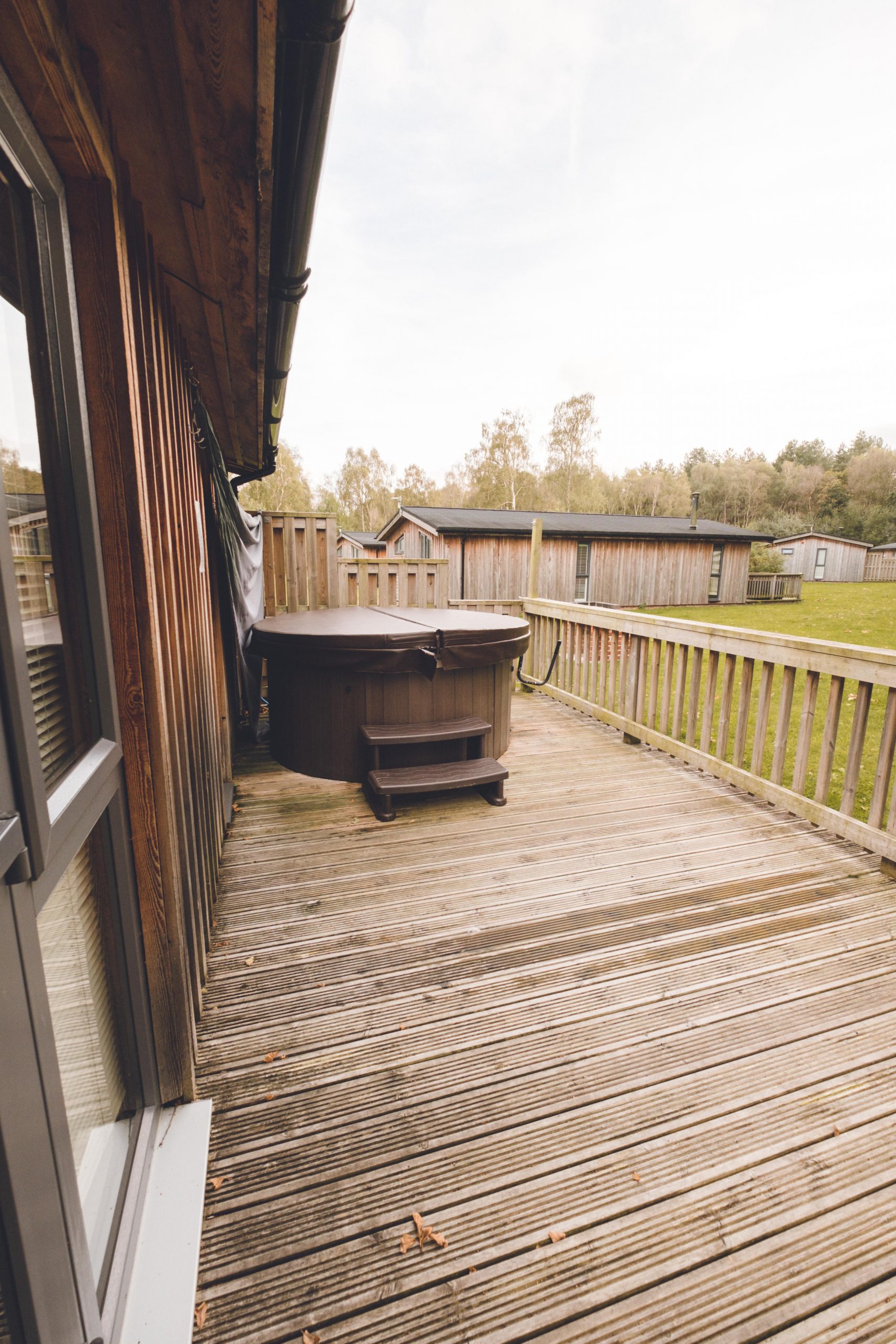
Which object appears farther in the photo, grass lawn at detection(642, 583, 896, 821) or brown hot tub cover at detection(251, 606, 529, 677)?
grass lawn at detection(642, 583, 896, 821)

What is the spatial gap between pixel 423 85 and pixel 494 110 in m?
0.84

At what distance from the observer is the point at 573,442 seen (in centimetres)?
2852

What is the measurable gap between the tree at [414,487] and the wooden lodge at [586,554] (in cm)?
1864

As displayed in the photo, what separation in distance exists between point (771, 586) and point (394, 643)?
66.5 ft

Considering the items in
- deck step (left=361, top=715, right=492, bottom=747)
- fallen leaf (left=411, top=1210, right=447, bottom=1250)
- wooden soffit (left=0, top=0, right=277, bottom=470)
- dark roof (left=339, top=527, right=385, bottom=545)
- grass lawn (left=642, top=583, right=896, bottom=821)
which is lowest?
grass lawn (left=642, top=583, right=896, bottom=821)

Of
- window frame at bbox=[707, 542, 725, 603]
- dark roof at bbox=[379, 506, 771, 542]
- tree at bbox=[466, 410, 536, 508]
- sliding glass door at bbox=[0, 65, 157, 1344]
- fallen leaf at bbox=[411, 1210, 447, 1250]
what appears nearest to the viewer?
sliding glass door at bbox=[0, 65, 157, 1344]

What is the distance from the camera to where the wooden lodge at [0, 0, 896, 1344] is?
2.74 feet

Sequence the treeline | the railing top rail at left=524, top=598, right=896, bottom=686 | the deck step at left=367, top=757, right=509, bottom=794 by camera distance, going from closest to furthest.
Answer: the railing top rail at left=524, top=598, right=896, bottom=686, the deck step at left=367, top=757, right=509, bottom=794, the treeline

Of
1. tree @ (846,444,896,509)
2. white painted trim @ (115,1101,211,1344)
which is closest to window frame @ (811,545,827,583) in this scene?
tree @ (846,444,896,509)

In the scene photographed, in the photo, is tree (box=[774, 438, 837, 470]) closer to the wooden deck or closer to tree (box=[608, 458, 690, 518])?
tree (box=[608, 458, 690, 518])

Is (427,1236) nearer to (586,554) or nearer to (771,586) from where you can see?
(586,554)

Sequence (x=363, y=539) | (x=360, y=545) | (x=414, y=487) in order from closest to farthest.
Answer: (x=360, y=545) < (x=363, y=539) < (x=414, y=487)

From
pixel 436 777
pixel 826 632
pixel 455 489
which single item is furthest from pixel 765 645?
pixel 455 489

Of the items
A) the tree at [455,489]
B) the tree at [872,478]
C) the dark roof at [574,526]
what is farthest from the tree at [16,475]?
the tree at [872,478]
